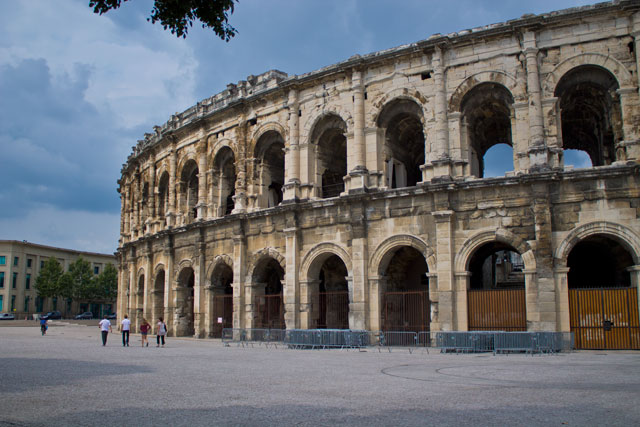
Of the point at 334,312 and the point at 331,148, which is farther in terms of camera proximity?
the point at 331,148

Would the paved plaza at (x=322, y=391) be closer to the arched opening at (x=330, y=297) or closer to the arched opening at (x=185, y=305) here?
the arched opening at (x=330, y=297)

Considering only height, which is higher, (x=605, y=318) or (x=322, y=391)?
(x=605, y=318)

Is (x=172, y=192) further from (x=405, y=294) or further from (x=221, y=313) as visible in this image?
(x=405, y=294)

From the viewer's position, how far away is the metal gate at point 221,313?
78.2 ft

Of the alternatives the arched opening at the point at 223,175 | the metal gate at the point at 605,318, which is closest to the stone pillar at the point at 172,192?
the arched opening at the point at 223,175

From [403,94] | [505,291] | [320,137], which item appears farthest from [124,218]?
[505,291]

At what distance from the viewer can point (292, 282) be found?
20.4 metres

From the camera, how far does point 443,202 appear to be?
17656mm

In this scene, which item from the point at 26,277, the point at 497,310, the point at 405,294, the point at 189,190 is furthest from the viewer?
the point at 26,277

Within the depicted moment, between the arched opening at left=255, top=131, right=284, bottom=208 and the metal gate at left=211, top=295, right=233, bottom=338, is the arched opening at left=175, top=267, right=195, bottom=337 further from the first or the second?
the arched opening at left=255, top=131, right=284, bottom=208

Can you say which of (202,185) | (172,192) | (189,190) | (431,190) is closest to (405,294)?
(431,190)

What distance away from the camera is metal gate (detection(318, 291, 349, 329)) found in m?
21.4

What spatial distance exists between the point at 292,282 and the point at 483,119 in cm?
868

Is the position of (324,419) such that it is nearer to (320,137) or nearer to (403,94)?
(403,94)
